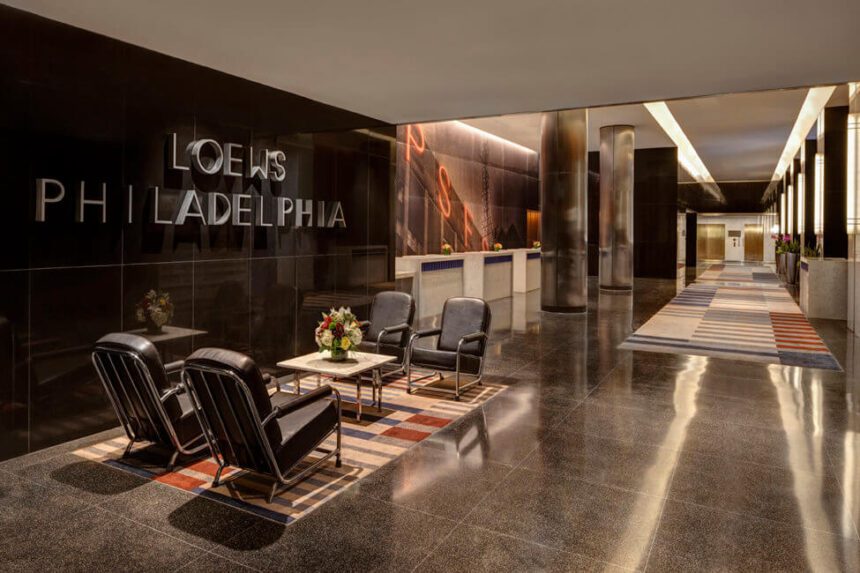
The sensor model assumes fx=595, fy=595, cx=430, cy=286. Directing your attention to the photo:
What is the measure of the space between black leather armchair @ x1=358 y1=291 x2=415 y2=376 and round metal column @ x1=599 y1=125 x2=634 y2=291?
483 inches

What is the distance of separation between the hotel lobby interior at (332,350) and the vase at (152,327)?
0.03m

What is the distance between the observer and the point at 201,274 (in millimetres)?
6047

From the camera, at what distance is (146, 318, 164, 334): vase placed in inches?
218

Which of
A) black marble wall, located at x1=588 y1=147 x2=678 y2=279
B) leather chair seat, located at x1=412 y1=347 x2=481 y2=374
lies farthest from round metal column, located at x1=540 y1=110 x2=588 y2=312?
black marble wall, located at x1=588 y1=147 x2=678 y2=279

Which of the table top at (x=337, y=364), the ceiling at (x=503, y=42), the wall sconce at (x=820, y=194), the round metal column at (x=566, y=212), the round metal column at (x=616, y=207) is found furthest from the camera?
the round metal column at (x=616, y=207)

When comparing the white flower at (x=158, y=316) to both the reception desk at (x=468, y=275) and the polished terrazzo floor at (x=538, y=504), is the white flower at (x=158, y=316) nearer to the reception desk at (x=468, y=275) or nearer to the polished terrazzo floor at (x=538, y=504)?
the polished terrazzo floor at (x=538, y=504)

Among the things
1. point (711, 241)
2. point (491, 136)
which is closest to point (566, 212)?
point (491, 136)

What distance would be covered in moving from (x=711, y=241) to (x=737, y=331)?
3381cm

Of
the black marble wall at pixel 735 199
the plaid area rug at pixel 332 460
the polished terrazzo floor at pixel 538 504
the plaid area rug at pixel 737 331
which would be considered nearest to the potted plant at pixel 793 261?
the plaid area rug at pixel 737 331

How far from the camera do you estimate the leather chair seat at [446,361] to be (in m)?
6.46

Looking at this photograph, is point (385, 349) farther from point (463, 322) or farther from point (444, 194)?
point (444, 194)

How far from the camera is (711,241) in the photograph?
1619 inches

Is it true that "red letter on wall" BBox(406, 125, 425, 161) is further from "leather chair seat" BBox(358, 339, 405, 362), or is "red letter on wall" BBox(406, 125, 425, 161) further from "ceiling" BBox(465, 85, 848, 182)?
"leather chair seat" BBox(358, 339, 405, 362)

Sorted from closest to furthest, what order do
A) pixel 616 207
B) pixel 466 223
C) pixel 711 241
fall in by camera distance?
1. pixel 466 223
2. pixel 616 207
3. pixel 711 241
